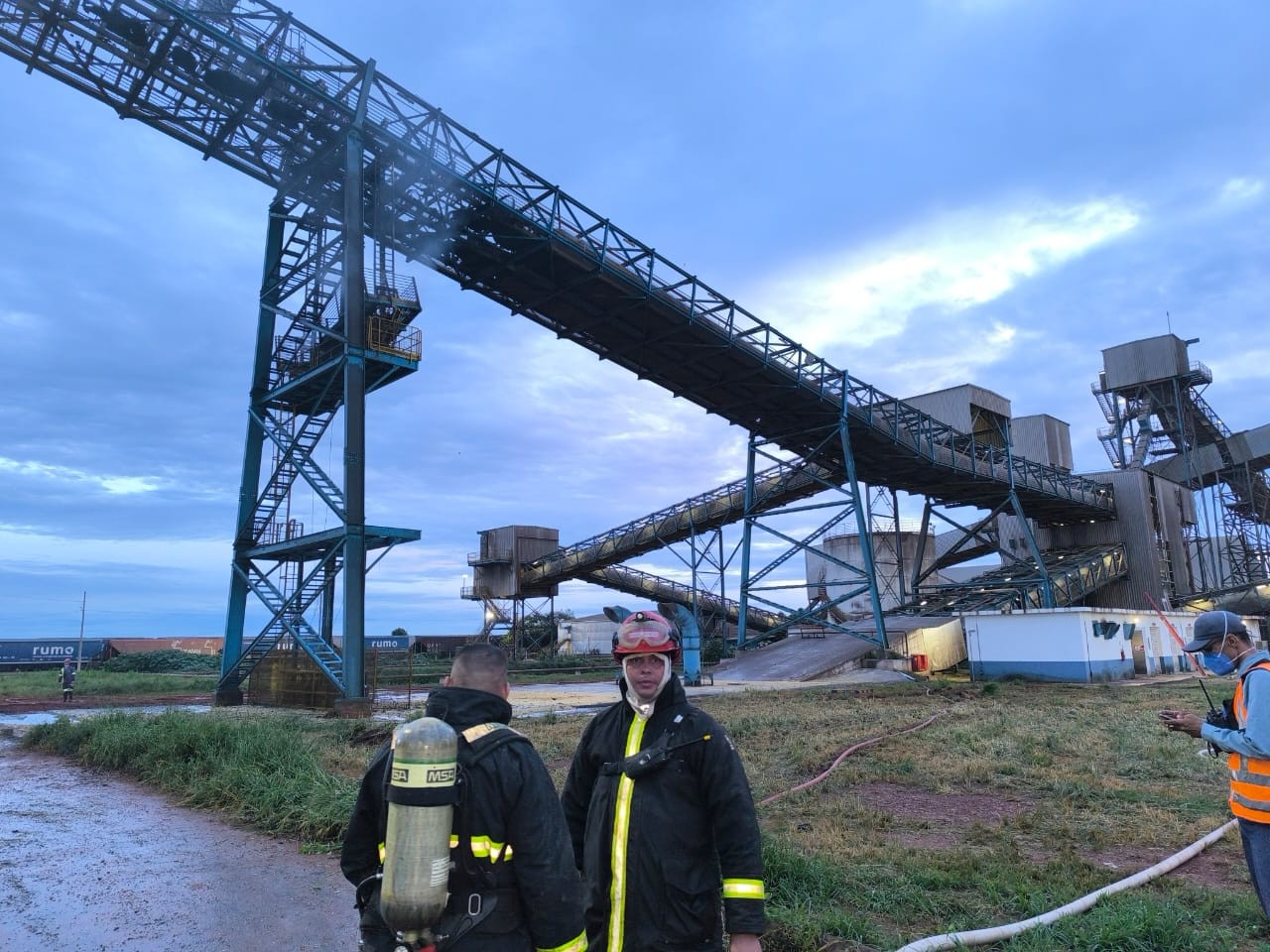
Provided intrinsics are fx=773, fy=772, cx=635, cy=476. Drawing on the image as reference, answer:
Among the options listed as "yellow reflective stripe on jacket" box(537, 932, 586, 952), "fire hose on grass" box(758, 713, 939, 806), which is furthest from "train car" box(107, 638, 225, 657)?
"yellow reflective stripe on jacket" box(537, 932, 586, 952)

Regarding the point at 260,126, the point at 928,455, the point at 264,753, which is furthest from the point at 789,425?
Result: the point at 264,753

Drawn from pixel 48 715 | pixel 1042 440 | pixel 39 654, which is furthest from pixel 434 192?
pixel 39 654

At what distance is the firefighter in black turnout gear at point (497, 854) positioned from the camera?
7.66 ft

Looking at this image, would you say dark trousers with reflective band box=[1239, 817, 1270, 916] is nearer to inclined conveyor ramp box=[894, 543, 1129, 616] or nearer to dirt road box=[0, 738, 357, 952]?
dirt road box=[0, 738, 357, 952]

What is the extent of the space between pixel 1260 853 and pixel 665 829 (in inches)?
131

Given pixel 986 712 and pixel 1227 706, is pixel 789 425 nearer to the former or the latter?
pixel 986 712

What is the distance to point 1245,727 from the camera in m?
3.80

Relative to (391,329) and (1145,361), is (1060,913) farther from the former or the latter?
(1145,361)

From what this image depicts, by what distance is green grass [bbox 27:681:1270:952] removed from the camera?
13.9 ft

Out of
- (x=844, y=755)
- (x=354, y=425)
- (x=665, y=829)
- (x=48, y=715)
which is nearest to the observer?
(x=665, y=829)

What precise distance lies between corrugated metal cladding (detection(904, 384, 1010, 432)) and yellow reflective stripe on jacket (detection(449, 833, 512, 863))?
98.0 feet

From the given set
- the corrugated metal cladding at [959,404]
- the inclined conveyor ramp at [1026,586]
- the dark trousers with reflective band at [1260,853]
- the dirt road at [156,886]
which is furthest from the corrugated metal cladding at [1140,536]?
the dirt road at [156,886]

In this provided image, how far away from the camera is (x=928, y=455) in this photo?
25.9 metres

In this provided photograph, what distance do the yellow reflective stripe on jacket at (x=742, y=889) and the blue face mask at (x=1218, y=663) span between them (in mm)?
2963
